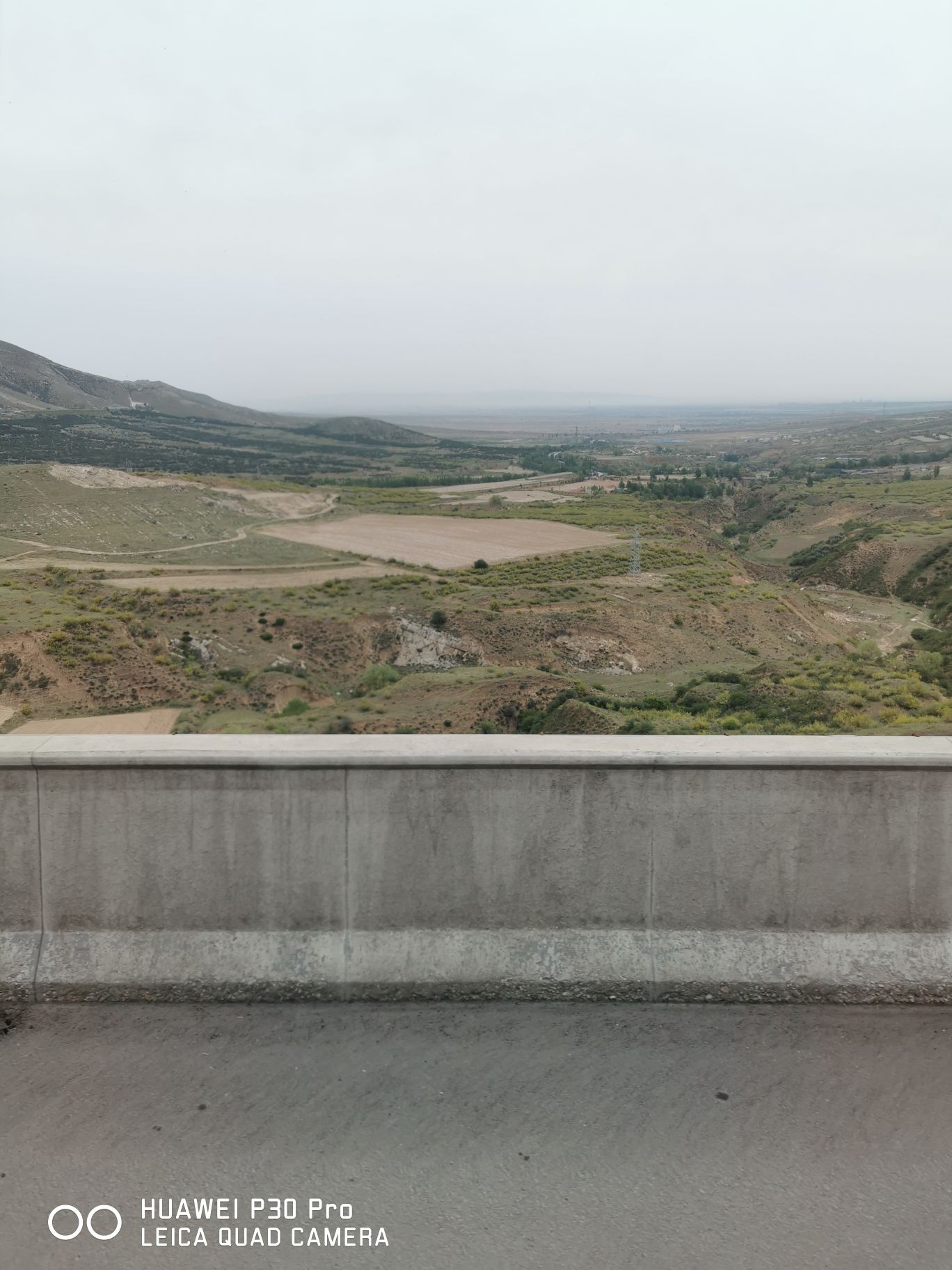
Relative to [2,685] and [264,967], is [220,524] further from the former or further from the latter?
[264,967]

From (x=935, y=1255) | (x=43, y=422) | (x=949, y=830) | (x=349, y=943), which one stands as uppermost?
(x=43, y=422)

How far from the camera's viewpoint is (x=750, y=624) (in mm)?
33438

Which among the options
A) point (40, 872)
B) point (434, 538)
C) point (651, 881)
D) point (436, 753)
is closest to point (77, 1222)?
point (40, 872)

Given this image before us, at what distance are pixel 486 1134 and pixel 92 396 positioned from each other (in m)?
39.4

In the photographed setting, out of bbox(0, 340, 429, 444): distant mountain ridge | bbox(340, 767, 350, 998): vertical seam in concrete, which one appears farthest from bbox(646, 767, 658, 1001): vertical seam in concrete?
bbox(0, 340, 429, 444): distant mountain ridge

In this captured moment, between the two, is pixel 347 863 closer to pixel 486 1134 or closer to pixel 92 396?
pixel 486 1134

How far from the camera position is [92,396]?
126 feet

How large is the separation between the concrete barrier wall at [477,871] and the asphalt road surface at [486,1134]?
16 cm

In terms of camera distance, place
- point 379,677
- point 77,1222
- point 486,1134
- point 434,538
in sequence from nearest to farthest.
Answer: point 77,1222 < point 486,1134 < point 379,677 < point 434,538

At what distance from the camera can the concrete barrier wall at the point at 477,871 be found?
413cm

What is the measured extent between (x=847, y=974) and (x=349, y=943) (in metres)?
2.07

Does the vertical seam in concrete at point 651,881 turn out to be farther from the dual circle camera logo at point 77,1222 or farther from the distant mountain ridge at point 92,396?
the distant mountain ridge at point 92,396

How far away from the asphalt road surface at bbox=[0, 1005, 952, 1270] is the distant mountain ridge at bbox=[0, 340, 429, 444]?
37.1m

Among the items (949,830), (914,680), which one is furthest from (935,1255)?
(914,680)
